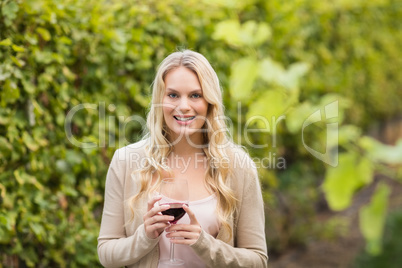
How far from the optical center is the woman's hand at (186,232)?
2104mm

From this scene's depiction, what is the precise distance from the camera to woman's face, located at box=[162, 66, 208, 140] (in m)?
2.37

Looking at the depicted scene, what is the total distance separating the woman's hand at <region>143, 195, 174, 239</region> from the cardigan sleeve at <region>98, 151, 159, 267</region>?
11 centimetres

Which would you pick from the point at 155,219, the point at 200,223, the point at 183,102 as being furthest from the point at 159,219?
the point at 183,102

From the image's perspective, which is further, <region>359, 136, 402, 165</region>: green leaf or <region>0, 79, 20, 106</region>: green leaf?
<region>0, 79, 20, 106</region>: green leaf

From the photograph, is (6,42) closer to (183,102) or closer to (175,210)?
(183,102)

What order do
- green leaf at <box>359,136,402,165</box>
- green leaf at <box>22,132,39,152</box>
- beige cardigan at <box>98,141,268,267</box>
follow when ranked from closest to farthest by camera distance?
green leaf at <box>359,136,402,165</box> < beige cardigan at <box>98,141,268,267</box> < green leaf at <box>22,132,39,152</box>

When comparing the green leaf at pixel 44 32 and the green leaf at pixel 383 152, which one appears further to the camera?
the green leaf at pixel 44 32

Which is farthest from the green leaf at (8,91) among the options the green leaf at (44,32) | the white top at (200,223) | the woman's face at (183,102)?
the white top at (200,223)

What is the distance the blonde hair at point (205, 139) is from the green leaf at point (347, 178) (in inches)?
64.2

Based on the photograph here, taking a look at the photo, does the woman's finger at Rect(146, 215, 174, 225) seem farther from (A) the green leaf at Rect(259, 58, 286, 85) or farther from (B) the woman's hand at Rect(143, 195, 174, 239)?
(A) the green leaf at Rect(259, 58, 286, 85)

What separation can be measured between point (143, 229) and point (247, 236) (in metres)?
0.53

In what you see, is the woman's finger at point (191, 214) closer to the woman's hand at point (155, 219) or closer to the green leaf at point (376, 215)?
the woman's hand at point (155, 219)

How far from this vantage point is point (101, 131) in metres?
3.56

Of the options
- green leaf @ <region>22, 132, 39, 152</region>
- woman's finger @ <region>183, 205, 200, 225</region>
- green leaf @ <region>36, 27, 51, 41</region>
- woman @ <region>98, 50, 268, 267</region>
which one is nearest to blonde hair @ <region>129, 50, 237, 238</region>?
woman @ <region>98, 50, 268, 267</region>
